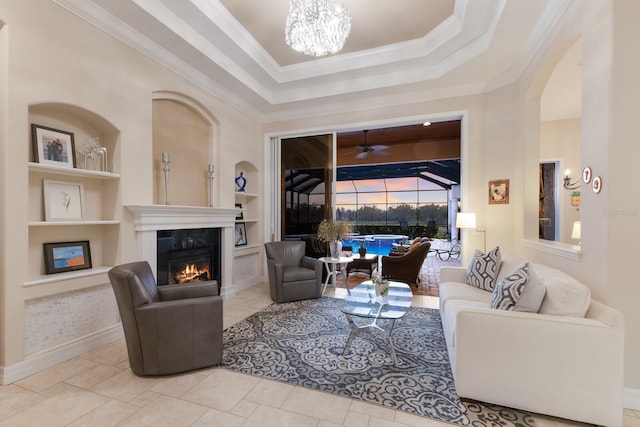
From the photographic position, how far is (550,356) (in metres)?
1.90

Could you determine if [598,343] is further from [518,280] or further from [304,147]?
[304,147]

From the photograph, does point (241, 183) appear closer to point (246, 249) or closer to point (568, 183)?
point (246, 249)

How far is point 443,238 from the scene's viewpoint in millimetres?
12516

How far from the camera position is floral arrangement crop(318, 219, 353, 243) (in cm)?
509

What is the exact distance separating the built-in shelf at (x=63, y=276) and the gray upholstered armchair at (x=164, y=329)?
660mm

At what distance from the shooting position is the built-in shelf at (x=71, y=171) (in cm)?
250

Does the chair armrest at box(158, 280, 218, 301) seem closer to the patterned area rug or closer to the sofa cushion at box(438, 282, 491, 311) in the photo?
the patterned area rug

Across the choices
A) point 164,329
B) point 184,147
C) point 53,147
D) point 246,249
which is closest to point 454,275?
point 164,329

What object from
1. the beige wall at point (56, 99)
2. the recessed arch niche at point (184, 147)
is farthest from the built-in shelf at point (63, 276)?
the recessed arch niche at point (184, 147)

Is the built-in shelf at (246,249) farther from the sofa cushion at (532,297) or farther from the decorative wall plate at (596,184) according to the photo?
the decorative wall plate at (596,184)

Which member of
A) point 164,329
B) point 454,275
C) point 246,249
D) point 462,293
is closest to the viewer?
point 164,329

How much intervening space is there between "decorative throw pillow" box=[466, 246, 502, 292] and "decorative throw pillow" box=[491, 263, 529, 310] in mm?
1021

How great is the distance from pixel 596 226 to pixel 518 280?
73 centimetres

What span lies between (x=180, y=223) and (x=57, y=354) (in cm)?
176
